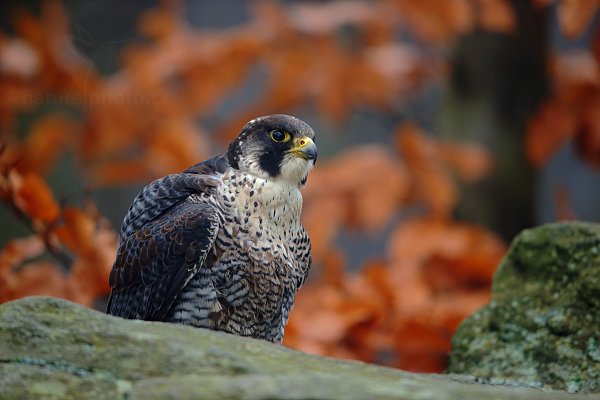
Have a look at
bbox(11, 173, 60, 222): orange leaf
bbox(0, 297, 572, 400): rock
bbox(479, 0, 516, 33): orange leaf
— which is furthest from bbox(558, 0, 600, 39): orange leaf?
bbox(0, 297, 572, 400): rock

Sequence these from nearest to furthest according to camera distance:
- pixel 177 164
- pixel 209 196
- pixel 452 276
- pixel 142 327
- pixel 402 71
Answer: pixel 142 327 → pixel 209 196 → pixel 452 276 → pixel 177 164 → pixel 402 71

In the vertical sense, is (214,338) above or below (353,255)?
below

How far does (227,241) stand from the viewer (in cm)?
319

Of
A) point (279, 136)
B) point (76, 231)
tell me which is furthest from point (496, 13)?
point (76, 231)

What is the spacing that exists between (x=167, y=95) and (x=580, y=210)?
3.96 m

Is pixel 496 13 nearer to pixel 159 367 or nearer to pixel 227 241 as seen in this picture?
pixel 227 241

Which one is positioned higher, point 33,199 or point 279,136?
point 279,136

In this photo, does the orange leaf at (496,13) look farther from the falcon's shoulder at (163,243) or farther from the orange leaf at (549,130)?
the falcon's shoulder at (163,243)

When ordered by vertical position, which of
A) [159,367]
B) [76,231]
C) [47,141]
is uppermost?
[47,141]

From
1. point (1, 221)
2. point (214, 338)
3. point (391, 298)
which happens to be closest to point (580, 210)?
point (391, 298)

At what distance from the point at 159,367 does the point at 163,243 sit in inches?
40.3

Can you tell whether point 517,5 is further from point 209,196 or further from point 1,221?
point 1,221

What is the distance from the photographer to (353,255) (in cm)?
882

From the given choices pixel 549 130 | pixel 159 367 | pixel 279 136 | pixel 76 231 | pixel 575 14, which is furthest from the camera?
pixel 549 130
